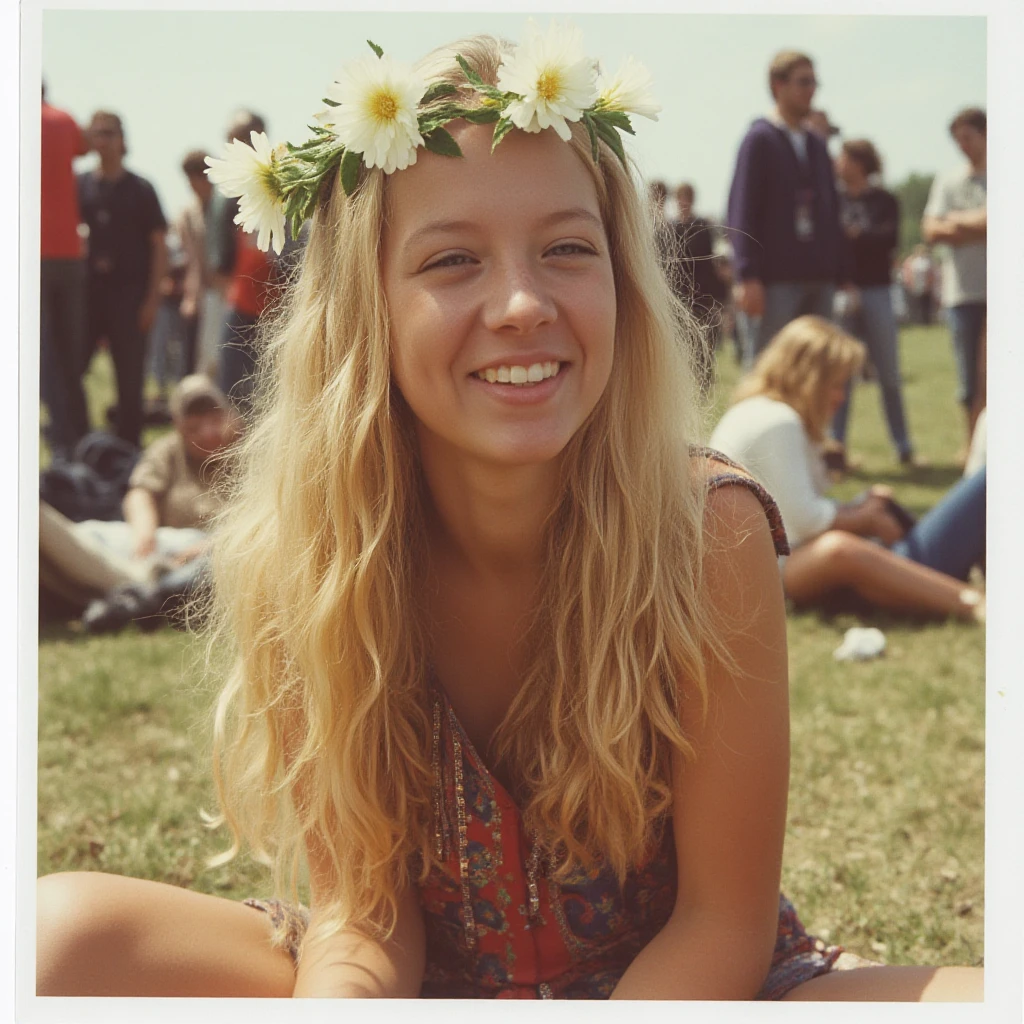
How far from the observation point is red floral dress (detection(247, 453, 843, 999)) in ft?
6.63

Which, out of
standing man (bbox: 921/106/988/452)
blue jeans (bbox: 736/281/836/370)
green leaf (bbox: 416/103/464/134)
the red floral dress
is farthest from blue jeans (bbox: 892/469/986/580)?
green leaf (bbox: 416/103/464/134)

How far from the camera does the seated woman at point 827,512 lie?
16.1 feet

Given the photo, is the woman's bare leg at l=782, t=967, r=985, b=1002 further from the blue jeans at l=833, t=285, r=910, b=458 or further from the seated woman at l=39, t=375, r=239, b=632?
the blue jeans at l=833, t=285, r=910, b=458

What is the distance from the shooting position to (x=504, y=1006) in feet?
6.59

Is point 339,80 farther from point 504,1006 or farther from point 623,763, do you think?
point 504,1006

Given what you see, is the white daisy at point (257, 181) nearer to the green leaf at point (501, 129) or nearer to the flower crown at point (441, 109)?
the flower crown at point (441, 109)

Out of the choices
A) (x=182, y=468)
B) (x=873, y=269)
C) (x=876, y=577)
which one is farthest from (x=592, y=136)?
(x=873, y=269)

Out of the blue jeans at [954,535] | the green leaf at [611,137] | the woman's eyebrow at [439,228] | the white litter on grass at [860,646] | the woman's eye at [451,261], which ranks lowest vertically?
the white litter on grass at [860,646]

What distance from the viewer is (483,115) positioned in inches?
71.9

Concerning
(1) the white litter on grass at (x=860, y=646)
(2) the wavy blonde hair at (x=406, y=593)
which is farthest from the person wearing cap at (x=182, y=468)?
(2) the wavy blonde hair at (x=406, y=593)

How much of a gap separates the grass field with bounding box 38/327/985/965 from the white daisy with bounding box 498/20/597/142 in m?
1.23

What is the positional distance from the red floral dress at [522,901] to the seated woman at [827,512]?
9.52ft

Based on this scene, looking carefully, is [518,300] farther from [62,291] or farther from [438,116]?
[62,291]
